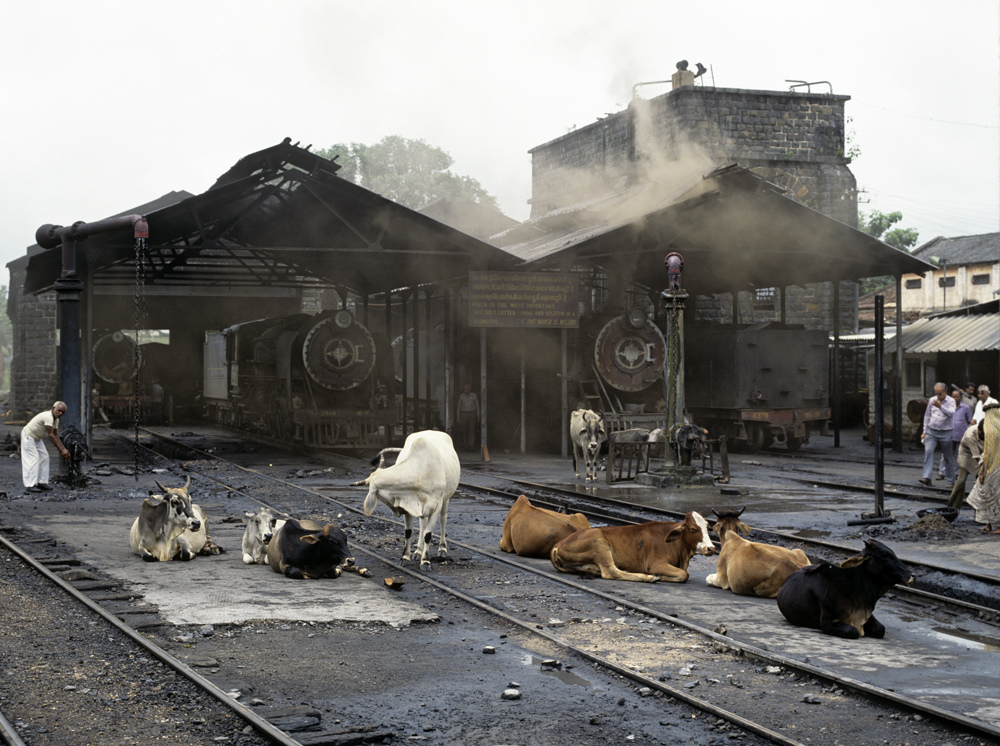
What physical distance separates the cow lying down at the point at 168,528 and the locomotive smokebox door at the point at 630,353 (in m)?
14.7

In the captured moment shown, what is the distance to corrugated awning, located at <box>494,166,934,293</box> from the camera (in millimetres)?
23203

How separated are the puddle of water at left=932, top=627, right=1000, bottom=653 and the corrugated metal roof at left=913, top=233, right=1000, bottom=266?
165ft

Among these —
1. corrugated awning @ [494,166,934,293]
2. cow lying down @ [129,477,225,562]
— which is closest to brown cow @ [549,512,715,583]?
cow lying down @ [129,477,225,562]

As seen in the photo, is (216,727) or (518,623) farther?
(518,623)

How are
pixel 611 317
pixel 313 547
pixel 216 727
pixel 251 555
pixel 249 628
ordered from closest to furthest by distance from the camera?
pixel 216 727, pixel 249 628, pixel 313 547, pixel 251 555, pixel 611 317

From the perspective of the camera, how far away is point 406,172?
87688mm

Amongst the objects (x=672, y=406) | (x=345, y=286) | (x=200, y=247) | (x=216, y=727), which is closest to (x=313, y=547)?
(x=216, y=727)

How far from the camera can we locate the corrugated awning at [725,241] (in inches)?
914

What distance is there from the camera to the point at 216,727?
564cm

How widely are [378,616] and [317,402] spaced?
1771 centimetres

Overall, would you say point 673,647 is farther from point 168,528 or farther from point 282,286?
point 282,286

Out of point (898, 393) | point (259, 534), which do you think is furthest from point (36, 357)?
point (259, 534)

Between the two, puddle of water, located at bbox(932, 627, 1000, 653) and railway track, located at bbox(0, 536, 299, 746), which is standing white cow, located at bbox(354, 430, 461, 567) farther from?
puddle of water, located at bbox(932, 627, 1000, 653)

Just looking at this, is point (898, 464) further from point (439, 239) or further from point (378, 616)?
point (378, 616)
